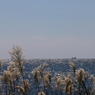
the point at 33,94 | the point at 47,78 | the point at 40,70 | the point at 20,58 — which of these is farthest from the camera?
the point at 33,94

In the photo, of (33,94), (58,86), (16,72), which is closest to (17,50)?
(16,72)

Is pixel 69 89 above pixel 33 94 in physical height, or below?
above

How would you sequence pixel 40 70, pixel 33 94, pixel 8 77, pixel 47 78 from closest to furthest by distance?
pixel 8 77
pixel 40 70
pixel 47 78
pixel 33 94

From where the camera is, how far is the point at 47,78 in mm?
18328

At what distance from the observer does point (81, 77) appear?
52.0ft

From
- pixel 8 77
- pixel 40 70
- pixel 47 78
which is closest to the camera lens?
pixel 8 77

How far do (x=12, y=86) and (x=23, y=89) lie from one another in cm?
189

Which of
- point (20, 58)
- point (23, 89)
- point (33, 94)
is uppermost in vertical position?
point (20, 58)

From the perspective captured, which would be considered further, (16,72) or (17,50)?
(16,72)

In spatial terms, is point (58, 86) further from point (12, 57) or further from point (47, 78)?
point (12, 57)

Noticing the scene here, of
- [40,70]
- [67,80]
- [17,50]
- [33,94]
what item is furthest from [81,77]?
[33,94]

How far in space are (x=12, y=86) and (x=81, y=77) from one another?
441 cm

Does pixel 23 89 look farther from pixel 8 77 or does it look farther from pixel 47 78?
pixel 47 78

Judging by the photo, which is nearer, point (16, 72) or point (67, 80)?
point (67, 80)
